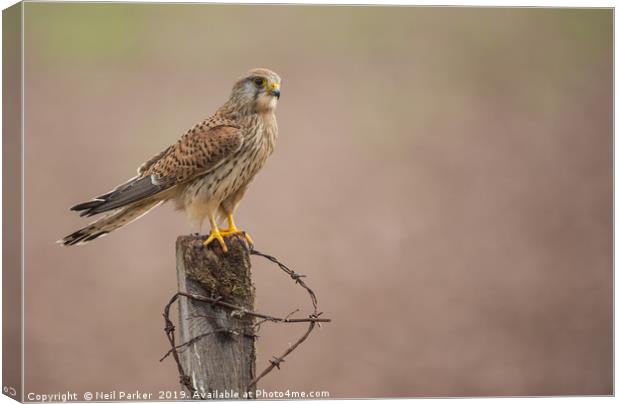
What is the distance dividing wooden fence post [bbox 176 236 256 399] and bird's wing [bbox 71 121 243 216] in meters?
0.83

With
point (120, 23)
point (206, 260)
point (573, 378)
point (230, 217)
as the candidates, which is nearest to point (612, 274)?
point (573, 378)

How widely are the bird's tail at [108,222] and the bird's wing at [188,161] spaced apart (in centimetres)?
11

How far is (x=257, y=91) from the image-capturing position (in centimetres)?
429

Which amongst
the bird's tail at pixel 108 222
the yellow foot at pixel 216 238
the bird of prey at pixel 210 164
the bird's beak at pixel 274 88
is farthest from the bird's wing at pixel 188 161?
the yellow foot at pixel 216 238

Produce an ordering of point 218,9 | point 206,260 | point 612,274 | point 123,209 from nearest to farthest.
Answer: point 206,260
point 123,209
point 218,9
point 612,274

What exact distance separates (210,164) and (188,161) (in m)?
0.11

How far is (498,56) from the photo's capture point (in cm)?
506

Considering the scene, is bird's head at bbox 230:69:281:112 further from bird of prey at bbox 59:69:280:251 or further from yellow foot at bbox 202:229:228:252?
yellow foot at bbox 202:229:228:252

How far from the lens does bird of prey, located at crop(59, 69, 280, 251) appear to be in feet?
13.8

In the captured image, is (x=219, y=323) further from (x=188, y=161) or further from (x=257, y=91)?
(x=257, y=91)

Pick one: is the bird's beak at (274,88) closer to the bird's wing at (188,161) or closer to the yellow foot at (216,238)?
the bird's wing at (188,161)

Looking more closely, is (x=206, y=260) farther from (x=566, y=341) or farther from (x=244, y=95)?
(x=566, y=341)

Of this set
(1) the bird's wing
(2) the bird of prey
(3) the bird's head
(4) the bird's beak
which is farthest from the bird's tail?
(4) the bird's beak

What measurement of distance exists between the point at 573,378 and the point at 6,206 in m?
3.21
